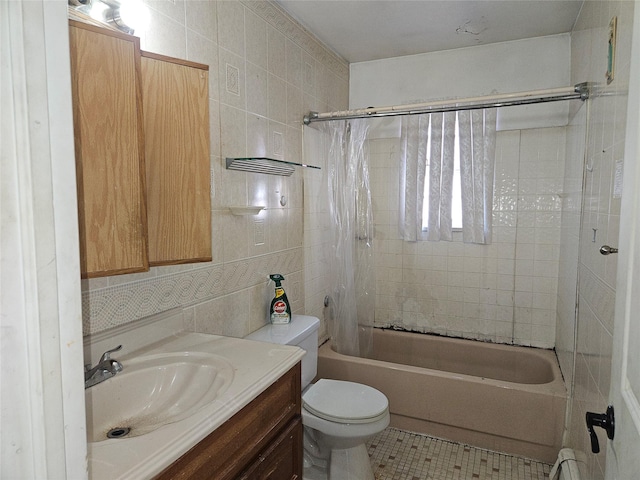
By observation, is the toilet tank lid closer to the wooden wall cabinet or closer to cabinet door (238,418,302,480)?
cabinet door (238,418,302,480)

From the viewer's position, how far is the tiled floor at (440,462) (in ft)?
7.12

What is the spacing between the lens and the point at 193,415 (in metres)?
1.00

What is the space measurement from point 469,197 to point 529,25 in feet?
3.56

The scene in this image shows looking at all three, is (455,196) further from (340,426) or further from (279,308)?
(340,426)

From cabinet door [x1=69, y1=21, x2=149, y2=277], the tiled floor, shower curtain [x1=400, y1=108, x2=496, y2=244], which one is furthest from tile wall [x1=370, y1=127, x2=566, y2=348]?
cabinet door [x1=69, y1=21, x2=149, y2=277]

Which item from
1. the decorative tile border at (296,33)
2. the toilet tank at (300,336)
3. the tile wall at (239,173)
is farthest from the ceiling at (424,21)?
the toilet tank at (300,336)

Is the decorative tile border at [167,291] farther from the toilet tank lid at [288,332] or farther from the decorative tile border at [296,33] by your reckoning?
the decorative tile border at [296,33]

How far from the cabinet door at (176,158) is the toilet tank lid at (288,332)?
66cm

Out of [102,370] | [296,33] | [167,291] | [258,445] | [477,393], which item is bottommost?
[477,393]

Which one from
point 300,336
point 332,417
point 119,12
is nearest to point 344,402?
point 332,417

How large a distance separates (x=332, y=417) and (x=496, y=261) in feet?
5.48

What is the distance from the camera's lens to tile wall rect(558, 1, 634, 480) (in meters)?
A: 1.31

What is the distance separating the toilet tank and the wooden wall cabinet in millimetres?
672

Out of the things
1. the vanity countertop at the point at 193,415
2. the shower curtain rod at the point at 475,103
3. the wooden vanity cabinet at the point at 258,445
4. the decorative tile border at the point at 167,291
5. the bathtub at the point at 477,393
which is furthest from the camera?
the bathtub at the point at 477,393
